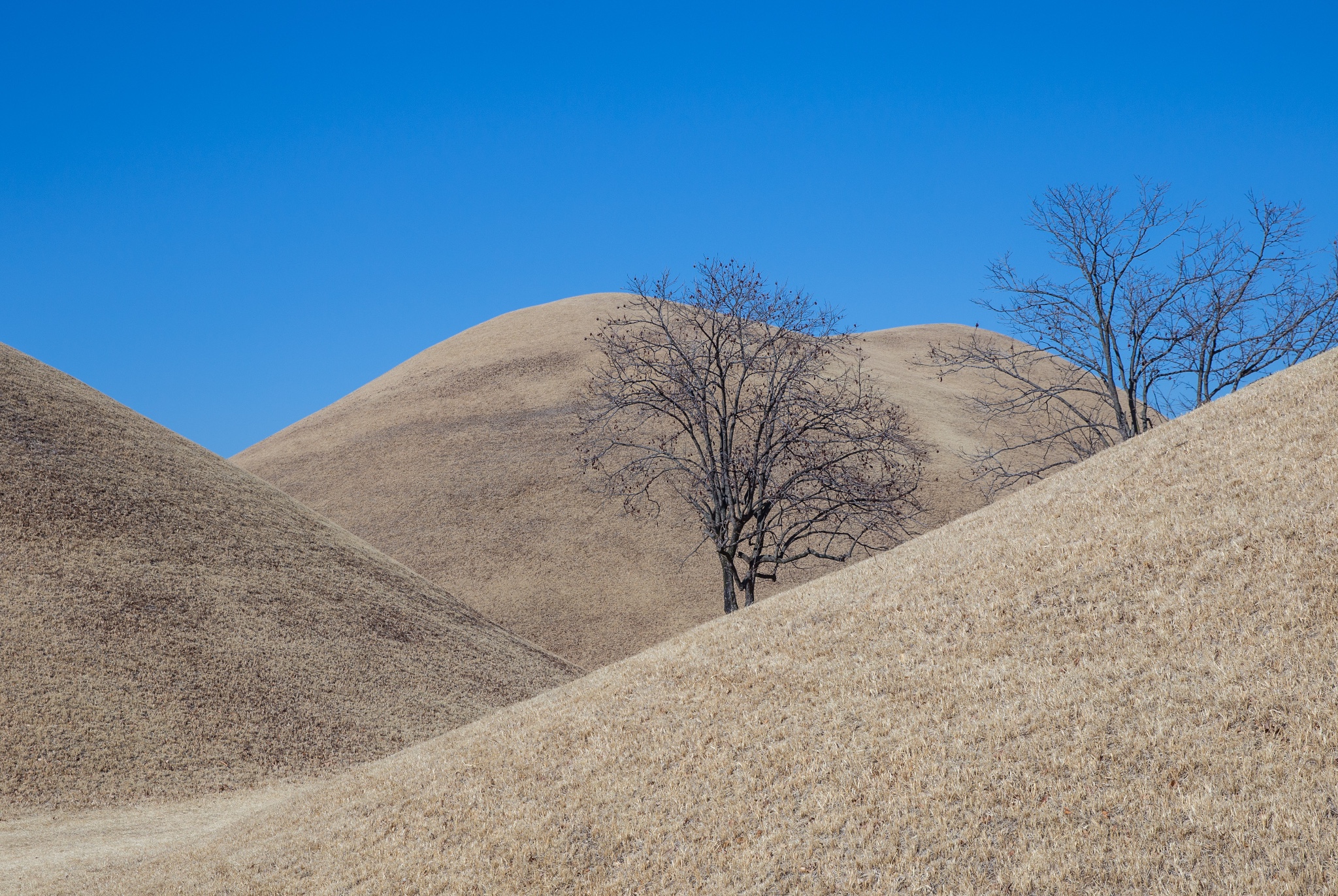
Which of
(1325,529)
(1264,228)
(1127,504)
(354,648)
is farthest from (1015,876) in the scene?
(1264,228)

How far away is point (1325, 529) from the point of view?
346 inches

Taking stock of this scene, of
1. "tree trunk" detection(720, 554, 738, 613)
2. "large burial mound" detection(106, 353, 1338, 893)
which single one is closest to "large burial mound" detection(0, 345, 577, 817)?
"tree trunk" detection(720, 554, 738, 613)

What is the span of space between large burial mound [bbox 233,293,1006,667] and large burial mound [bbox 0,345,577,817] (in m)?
3.70

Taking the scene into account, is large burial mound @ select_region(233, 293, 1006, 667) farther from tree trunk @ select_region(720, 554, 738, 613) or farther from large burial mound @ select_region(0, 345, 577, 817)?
tree trunk @ select_region(720, 554, 738, 613)

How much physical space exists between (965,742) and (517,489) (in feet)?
97.3

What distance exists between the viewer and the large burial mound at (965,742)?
631cm

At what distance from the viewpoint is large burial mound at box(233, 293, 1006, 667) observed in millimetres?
28797

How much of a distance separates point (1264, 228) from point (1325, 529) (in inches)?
611

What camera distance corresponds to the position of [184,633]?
1781cm

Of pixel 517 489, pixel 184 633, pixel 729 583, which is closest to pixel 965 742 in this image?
pixel 729 583

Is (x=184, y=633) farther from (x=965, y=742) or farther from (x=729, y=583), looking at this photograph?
(x=965, y=742)

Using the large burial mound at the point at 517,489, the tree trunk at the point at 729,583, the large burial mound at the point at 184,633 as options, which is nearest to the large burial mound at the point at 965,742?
the large burial mound at the point at 184,633

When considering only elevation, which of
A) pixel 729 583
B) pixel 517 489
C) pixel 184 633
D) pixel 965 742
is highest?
pixel 517 489

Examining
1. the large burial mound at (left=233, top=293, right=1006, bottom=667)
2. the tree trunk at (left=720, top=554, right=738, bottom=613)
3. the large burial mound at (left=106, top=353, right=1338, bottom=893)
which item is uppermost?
the large burial mound at (left=233, top=293, right=1006, bottom=667)
